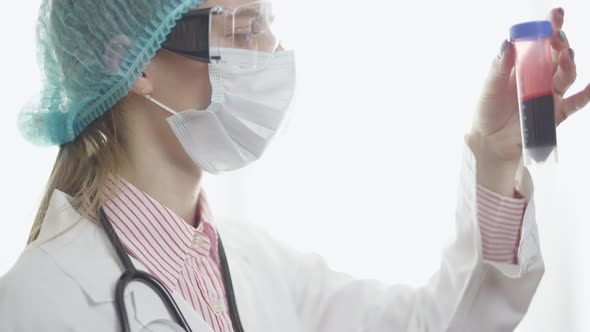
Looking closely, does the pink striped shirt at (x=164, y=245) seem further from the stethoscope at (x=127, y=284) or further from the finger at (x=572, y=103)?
the finger at (x=572, y=103)

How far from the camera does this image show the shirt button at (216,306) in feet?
4.70

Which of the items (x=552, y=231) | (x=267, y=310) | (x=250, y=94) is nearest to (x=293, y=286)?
(x=267, y=310)

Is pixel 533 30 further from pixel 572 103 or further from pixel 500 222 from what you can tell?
pixel 500 222

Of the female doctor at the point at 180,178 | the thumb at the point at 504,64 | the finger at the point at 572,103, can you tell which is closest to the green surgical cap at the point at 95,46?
the female doctor at the point at 180,178

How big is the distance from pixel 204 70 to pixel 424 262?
112 cm

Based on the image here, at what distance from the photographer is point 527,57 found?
1254 millimetres

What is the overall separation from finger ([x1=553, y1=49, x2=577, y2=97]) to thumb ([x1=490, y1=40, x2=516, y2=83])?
7 centimetres

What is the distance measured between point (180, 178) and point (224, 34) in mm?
289

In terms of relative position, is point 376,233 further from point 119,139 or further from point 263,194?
point 119,139

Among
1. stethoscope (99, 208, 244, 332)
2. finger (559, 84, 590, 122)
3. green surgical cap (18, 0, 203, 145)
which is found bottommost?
stethoscope (99, 208, 244, 332)

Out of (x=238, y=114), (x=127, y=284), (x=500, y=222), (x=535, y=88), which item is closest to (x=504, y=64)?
(x=535, y=88)

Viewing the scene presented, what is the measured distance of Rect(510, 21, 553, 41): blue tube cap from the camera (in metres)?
1.24

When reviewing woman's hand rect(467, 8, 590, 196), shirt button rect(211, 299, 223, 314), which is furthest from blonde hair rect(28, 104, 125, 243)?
woman's hand rect(467, 8, 590, 196)

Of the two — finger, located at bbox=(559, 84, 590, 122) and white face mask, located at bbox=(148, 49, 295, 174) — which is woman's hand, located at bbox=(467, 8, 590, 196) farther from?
white face mask, located at bbox=(148, 49, 295, 174)
